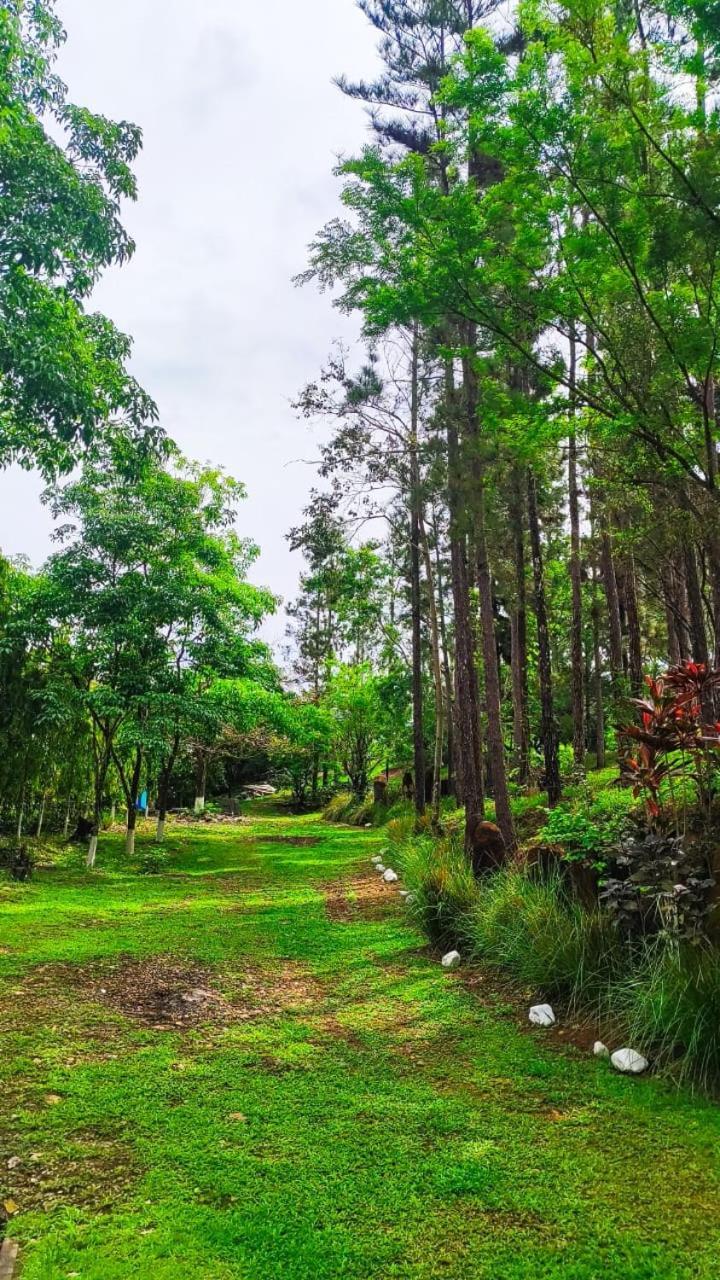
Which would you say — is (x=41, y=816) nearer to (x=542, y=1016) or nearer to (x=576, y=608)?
(x=576, y=608)

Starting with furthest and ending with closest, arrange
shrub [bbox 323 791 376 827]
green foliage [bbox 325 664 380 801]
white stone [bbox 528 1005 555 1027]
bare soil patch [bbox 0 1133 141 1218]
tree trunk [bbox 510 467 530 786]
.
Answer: green foliage [bbox 325 664 380 801]
shrub [bbox 323 791 376 827]
tree trunk [bbox 510 467 530 786]
white stone [bbox 528 1005 555 1027]
bare soil patch [bbox 0 1133 141 1218]

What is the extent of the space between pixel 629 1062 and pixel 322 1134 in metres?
1.47

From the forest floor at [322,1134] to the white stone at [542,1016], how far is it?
0.17m

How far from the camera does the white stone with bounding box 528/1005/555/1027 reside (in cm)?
373

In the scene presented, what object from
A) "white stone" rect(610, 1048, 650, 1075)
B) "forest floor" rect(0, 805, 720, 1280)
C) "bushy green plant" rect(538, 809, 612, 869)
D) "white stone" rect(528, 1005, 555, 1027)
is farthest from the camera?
"bushy green plant" rect(538, 809, 612, 869)

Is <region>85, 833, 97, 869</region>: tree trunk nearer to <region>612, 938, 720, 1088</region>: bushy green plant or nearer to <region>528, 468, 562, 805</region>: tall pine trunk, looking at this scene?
<region>528, 468, 562, 805</region>: tall pine trunk

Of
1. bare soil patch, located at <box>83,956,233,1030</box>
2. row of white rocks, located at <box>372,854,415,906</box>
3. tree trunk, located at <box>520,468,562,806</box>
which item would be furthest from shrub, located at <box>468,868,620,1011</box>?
tree trunk, located at <box>520,468,562,806</box>

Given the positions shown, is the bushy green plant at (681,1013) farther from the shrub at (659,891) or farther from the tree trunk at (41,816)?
the tree trunk at (41,816)

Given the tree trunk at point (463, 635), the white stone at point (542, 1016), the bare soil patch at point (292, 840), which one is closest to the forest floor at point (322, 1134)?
the white stone at point (542, 1016)

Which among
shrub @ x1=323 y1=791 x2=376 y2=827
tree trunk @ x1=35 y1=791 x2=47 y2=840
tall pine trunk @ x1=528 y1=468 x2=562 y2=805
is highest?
tall pine trunk @ x1=528 y1=468 x2=562 y2=805

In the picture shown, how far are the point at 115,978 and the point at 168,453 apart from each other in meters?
4.94

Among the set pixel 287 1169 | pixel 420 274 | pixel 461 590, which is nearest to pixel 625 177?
pixel 420 274

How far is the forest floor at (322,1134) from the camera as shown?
1.96 meters

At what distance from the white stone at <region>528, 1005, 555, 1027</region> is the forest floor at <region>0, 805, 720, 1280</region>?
17 cm
